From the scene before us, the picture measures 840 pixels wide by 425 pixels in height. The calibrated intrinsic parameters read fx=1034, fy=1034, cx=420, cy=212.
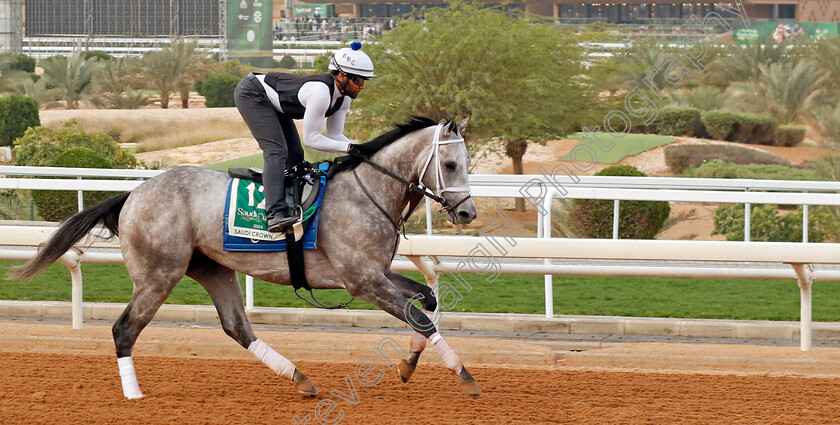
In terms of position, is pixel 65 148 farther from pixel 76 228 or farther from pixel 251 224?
pixel 251 224

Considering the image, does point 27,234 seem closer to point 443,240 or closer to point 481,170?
point 443,240

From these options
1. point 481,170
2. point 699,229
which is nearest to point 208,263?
point 699,229

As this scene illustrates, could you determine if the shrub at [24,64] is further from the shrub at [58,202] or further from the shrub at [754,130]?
the shrub at [58,202]

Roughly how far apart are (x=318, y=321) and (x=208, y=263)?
111 inches

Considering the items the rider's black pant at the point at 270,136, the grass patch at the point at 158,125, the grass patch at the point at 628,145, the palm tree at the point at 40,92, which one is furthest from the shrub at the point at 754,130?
the rider's black pant at the point at 270,136

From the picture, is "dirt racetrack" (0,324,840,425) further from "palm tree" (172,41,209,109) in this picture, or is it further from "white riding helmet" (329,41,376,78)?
"palm tree" (172,41,209,109)

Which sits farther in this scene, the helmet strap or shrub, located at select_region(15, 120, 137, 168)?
shrub, located at select_region(15, 120, 137, 168)

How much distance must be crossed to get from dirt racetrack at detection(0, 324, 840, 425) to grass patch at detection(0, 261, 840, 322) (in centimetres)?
303

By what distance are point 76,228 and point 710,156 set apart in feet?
75.9

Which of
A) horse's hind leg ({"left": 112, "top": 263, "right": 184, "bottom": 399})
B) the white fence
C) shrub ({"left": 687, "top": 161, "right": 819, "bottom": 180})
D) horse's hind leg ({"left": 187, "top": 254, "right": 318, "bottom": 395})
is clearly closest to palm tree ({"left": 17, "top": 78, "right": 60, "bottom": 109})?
shrub ({"left": 687, "top": 161, "right": 819, "bottom": 180})

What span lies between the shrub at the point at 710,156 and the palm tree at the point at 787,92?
744 cm

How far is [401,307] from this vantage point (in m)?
5.25

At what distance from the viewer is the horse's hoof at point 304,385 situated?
5469 mm

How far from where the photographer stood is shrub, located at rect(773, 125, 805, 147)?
32.0 metres
